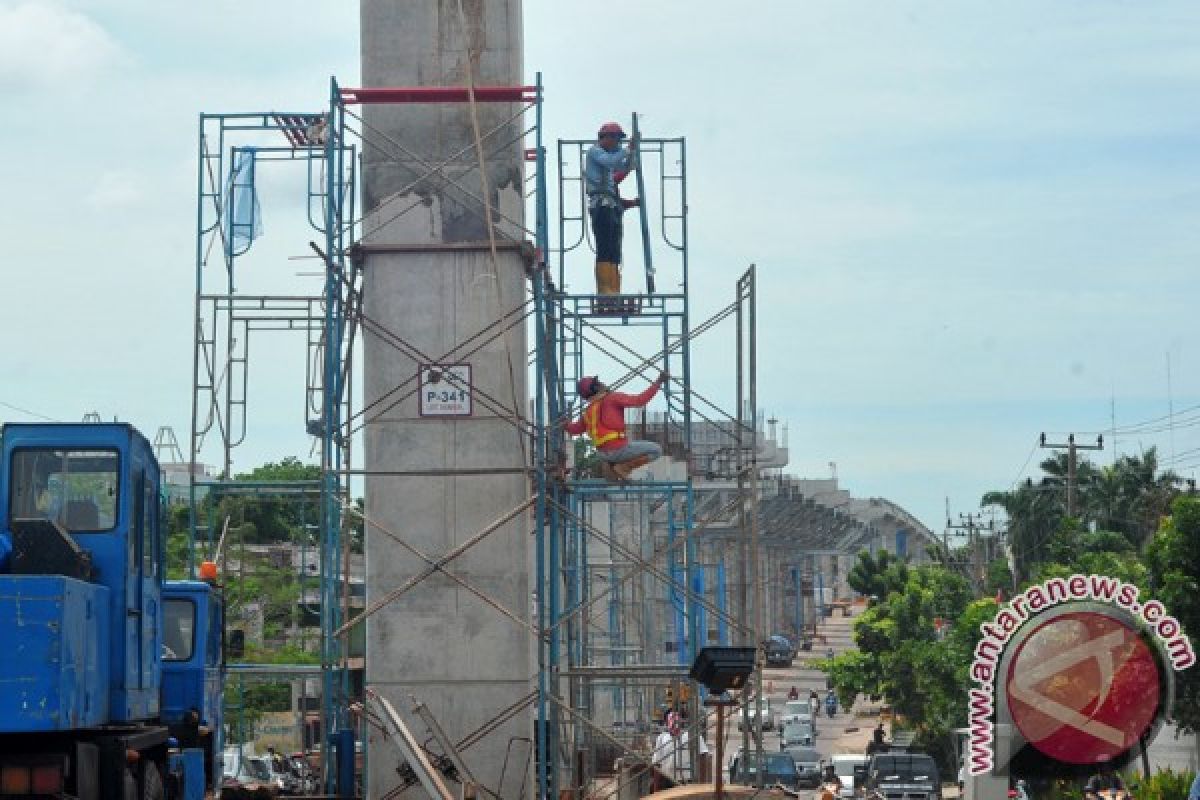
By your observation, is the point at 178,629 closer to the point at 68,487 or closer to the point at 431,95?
the point at 68,487

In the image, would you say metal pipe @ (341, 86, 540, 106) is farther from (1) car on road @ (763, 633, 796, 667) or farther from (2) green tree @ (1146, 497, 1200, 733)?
(1) car on road @ (763, 633, 796, 667)

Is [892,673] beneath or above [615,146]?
beneath

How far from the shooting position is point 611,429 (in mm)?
20984

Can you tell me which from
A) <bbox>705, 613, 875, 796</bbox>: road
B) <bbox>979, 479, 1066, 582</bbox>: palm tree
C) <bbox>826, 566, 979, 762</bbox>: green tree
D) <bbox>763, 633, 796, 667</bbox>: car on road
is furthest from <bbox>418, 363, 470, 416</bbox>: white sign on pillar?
<bbox>979, 479, 1066, 582</bbox>: palm tree

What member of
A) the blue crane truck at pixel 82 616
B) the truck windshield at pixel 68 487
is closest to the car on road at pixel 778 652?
the blue crane truck at pixel 82 616

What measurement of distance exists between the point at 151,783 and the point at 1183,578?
1499 cm

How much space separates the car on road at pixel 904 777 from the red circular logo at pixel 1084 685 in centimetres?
1056

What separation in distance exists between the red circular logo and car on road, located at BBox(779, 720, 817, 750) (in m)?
26.7

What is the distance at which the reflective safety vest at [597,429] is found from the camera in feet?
68.7

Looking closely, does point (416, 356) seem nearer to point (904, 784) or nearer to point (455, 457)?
point (455, 457)

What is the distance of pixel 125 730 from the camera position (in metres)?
13.9

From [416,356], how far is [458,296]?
874 mm

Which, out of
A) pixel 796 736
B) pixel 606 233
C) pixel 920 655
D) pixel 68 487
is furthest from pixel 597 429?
pixel 796 736

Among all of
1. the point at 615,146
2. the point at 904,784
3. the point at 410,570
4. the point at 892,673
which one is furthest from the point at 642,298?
the point at 892,673
